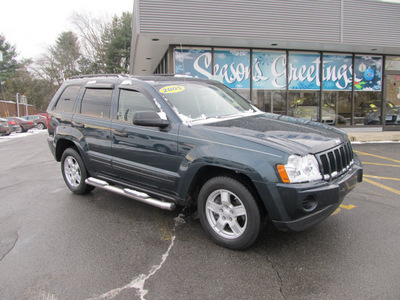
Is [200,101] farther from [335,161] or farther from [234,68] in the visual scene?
[234,68]

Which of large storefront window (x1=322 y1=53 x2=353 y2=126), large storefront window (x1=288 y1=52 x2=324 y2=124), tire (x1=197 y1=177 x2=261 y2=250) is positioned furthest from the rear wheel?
tire (x1=197 y1=177 x2=261 y2=250)

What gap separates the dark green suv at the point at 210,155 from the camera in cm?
269

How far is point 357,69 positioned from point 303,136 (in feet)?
38.0

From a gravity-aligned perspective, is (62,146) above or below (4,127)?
above

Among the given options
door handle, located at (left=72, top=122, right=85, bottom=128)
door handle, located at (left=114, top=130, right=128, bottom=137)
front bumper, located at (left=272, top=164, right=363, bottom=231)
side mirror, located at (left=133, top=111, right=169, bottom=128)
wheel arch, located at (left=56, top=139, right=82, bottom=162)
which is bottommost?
front bumper, located at (left=272, top=164, right=363, bottom=231)

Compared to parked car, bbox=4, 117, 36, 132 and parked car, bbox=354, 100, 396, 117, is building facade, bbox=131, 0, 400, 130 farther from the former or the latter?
parked car, bbox=4, 117, 36, 132

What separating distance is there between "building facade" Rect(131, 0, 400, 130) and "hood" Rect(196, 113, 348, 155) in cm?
684

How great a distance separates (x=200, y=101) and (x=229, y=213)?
1550mm

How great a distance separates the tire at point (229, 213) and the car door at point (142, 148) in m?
0.46

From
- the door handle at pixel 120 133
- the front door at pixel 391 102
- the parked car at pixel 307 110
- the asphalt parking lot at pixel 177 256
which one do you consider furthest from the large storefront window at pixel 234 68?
the door handle at pixel 120 133

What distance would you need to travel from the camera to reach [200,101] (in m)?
3.80

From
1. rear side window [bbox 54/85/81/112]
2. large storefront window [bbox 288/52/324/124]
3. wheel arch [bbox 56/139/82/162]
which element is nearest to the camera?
rear side window [bbox 54/85/81/112]

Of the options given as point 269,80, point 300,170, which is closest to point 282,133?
point 300,170

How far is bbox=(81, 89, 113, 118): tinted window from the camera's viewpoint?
4.17 metres
